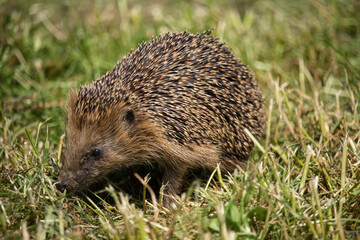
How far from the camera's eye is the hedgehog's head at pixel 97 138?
394 cm

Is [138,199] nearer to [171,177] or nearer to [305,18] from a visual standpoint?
[171,177]

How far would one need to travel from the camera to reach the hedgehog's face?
3.93 meters

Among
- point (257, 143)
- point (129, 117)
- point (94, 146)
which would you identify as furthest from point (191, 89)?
point (94, 146)

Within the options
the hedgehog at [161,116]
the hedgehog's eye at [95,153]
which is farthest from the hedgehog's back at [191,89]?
the hedgehog's eye at [95,153]

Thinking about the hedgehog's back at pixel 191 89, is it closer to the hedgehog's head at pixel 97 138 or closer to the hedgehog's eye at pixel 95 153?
the hedgehog's head at pixel 97 138

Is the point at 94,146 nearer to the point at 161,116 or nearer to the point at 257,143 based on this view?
the point at 161,116

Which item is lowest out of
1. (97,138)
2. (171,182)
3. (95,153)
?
(171,182)

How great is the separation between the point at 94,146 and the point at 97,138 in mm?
84

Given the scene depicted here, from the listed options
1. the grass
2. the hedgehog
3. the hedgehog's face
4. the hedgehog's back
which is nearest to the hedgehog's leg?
the hedgehog

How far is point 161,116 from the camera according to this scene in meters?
4.11

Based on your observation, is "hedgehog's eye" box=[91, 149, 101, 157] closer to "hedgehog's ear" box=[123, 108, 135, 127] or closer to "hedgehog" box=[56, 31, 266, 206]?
→ "hedgehog" box=[56, 31, 266, 206]

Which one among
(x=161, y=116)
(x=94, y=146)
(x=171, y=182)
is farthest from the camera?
(x=171, y=182)

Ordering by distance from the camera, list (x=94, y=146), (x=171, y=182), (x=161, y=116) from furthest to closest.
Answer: (x=171, y=182), (x=161, y=116), (x=94, y=146)

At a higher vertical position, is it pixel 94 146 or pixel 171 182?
pixel 94 146
